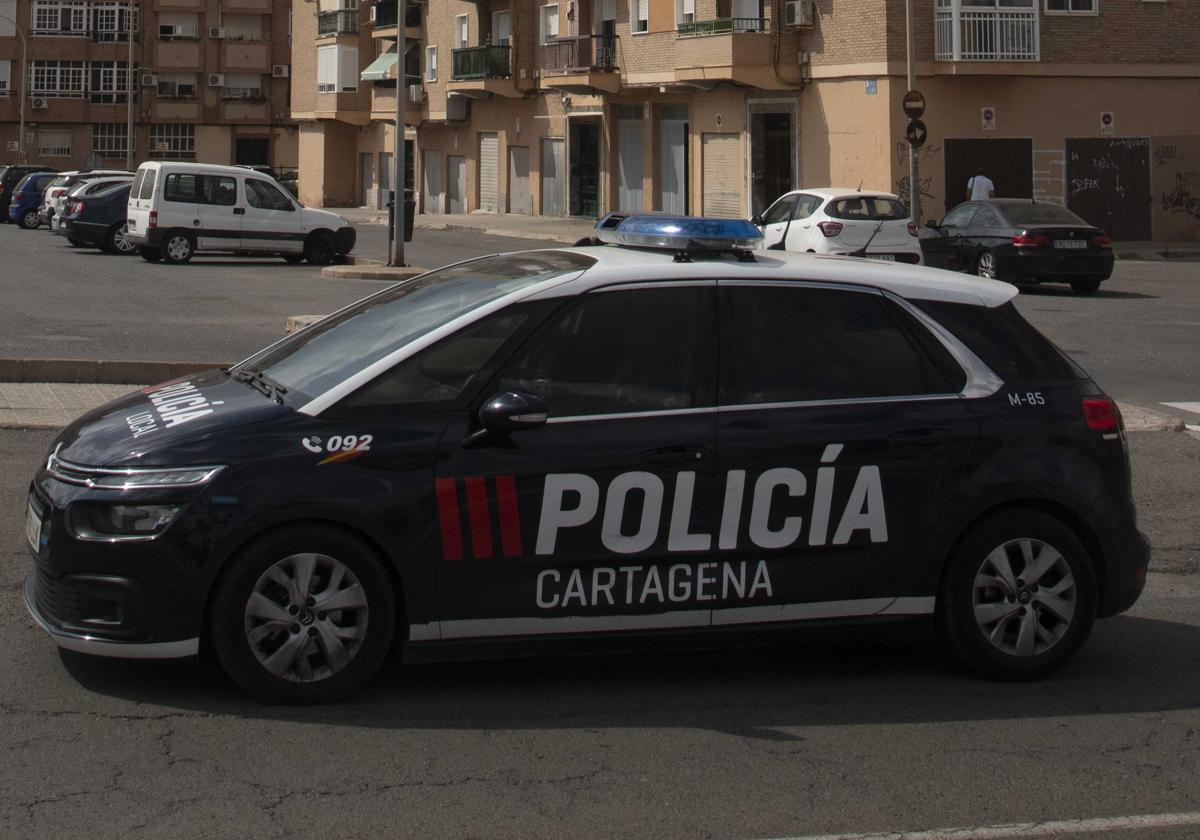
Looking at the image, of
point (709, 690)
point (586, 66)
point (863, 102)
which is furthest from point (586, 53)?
point (709, 690)

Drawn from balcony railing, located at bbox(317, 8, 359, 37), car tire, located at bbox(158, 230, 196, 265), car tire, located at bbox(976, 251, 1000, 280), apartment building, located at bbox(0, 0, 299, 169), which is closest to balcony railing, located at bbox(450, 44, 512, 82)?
balcony railing, located at bbox(317, 8, 359, 37)

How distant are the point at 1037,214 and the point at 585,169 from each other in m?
26.8

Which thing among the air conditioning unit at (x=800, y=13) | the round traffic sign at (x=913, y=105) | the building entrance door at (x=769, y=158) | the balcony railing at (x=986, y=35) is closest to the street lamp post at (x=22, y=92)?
the building entrance door at (x=769, y=158)

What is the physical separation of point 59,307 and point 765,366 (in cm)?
1580

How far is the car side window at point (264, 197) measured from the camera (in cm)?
2917

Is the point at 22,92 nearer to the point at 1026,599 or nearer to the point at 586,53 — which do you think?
the point at 586,53

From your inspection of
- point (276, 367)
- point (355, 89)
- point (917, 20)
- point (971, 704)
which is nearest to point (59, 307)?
point (276, 367)

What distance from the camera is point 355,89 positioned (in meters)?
65.2

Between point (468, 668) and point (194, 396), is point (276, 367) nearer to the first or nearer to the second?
point (194, 396)

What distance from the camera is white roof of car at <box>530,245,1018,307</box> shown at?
582cm

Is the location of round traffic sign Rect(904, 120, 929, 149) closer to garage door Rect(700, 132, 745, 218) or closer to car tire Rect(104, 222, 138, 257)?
garage door Rect(700, 132, 745, 218)

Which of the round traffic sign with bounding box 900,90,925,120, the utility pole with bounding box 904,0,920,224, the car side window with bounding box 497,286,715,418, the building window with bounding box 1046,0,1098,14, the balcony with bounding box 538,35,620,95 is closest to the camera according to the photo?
the car side window with bounding box 497,286,715,418

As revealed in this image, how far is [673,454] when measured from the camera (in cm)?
558

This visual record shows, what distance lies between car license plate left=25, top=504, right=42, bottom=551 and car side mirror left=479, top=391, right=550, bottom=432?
5.00 feet
